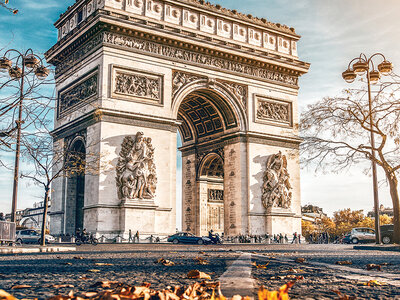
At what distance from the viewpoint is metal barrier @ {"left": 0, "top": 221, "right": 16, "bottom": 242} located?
17.2m

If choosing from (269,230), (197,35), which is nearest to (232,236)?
(269,230)

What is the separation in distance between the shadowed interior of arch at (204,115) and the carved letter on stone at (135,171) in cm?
698

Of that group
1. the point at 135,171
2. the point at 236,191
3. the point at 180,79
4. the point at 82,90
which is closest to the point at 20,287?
the point at 135,171

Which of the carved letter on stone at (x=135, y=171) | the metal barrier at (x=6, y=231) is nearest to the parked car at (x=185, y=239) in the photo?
the carved letter on stone at (x=135, y=171)

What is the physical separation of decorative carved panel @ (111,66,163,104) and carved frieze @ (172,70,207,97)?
111cm

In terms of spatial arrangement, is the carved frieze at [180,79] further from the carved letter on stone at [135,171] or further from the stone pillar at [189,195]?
the stone pillar at [189,195]

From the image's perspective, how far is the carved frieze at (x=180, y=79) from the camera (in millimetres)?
28991

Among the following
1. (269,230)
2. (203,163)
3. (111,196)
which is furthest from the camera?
(203,163)

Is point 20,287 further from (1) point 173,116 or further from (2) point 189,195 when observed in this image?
(2) point 189,195

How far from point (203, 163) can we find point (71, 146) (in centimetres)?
1057

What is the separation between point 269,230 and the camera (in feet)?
99.8

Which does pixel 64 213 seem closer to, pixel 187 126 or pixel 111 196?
pixel 111 196

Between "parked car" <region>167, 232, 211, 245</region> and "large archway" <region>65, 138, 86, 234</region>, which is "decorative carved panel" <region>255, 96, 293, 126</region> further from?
"large archway" <region>65, 138, 86, 234</region>

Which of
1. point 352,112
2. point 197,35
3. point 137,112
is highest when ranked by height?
point 197,35
